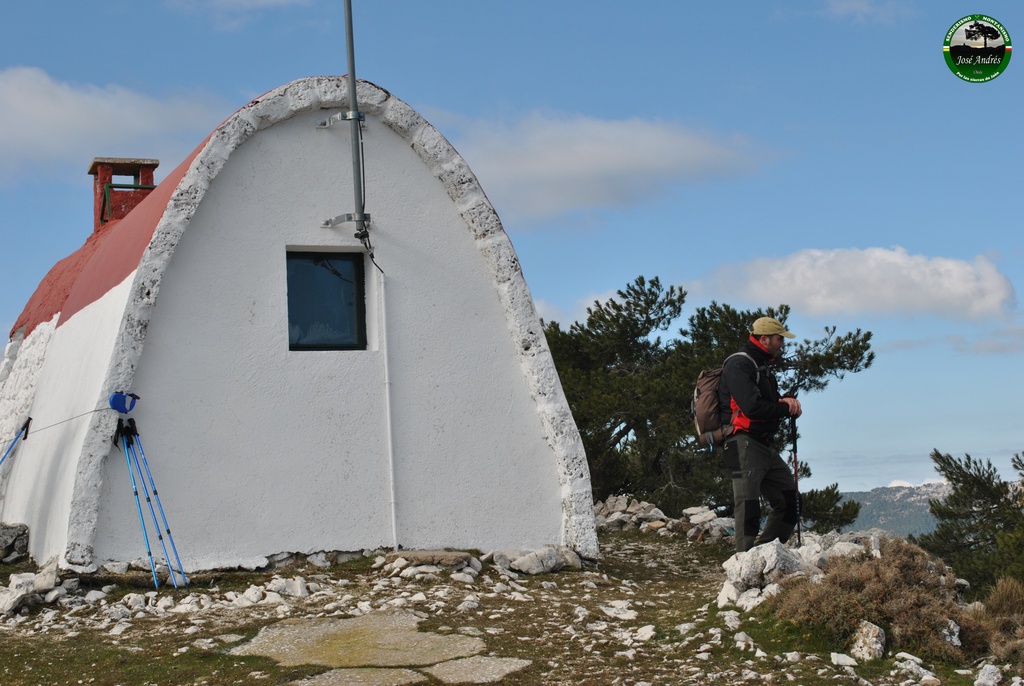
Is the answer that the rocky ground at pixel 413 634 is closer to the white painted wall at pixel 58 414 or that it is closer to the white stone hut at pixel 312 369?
the white stone hut at pixel 312 369

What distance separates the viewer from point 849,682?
5.77 meters

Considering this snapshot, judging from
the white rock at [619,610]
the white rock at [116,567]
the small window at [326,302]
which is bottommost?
the white rock at [619,610]

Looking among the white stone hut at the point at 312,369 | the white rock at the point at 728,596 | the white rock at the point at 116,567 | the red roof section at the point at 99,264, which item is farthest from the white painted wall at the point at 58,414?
the white rock at the point at 728,596

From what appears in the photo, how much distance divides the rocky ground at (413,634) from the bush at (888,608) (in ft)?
0.52

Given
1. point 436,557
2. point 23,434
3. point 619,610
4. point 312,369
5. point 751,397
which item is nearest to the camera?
point 619,610

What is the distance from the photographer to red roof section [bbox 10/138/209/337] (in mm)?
9164

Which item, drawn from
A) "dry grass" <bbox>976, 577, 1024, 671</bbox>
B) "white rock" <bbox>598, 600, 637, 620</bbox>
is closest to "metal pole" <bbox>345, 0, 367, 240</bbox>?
"white rock" <bbox>598, 600, 637, 620</bbox>

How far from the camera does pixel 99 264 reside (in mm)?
10406

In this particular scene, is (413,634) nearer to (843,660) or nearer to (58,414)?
(843,660)

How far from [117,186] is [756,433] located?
29.5 ft

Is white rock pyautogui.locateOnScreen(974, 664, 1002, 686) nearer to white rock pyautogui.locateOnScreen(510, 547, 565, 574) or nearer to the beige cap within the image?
the beige cap

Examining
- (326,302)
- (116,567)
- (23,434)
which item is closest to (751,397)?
(326,302)

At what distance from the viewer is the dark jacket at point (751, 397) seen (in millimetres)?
8219

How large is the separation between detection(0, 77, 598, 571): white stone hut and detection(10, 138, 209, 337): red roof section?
62 mm
